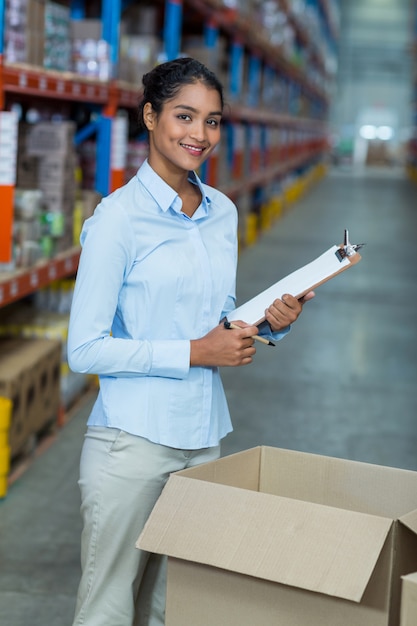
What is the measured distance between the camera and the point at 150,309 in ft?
6.07

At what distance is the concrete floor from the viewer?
3.15 meters

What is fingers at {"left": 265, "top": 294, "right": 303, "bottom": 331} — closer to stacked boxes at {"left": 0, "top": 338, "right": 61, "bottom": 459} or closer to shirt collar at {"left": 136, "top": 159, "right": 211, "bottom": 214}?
shirt collar at {"left": 136, "top": 159, "right": 211, "bottom": 214}

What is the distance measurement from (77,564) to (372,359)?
358 centimetres

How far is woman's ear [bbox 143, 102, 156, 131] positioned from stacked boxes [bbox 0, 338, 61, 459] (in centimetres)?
201

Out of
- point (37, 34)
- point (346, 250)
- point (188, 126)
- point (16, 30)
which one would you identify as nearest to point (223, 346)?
point (346, 250)

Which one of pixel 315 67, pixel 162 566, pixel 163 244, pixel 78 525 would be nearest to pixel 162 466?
pixel 162 566

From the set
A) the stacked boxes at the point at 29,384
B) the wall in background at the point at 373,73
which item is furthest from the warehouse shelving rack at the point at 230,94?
the wall in background at the point at 373,73

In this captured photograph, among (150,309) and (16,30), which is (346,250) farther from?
(16,30)

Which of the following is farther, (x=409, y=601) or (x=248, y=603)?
(x=248, y=603)

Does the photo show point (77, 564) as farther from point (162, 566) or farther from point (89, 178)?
point (89, 178)

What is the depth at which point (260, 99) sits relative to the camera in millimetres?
13703

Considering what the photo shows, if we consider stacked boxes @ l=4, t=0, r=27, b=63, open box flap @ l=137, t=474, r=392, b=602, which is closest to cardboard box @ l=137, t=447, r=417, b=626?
open box flap @ l=137, t=474, r=392, b=602

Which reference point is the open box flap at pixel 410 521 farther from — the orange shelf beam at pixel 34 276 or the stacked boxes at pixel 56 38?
the stacked boxes at pixel 56 38

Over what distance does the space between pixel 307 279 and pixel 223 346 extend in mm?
205
